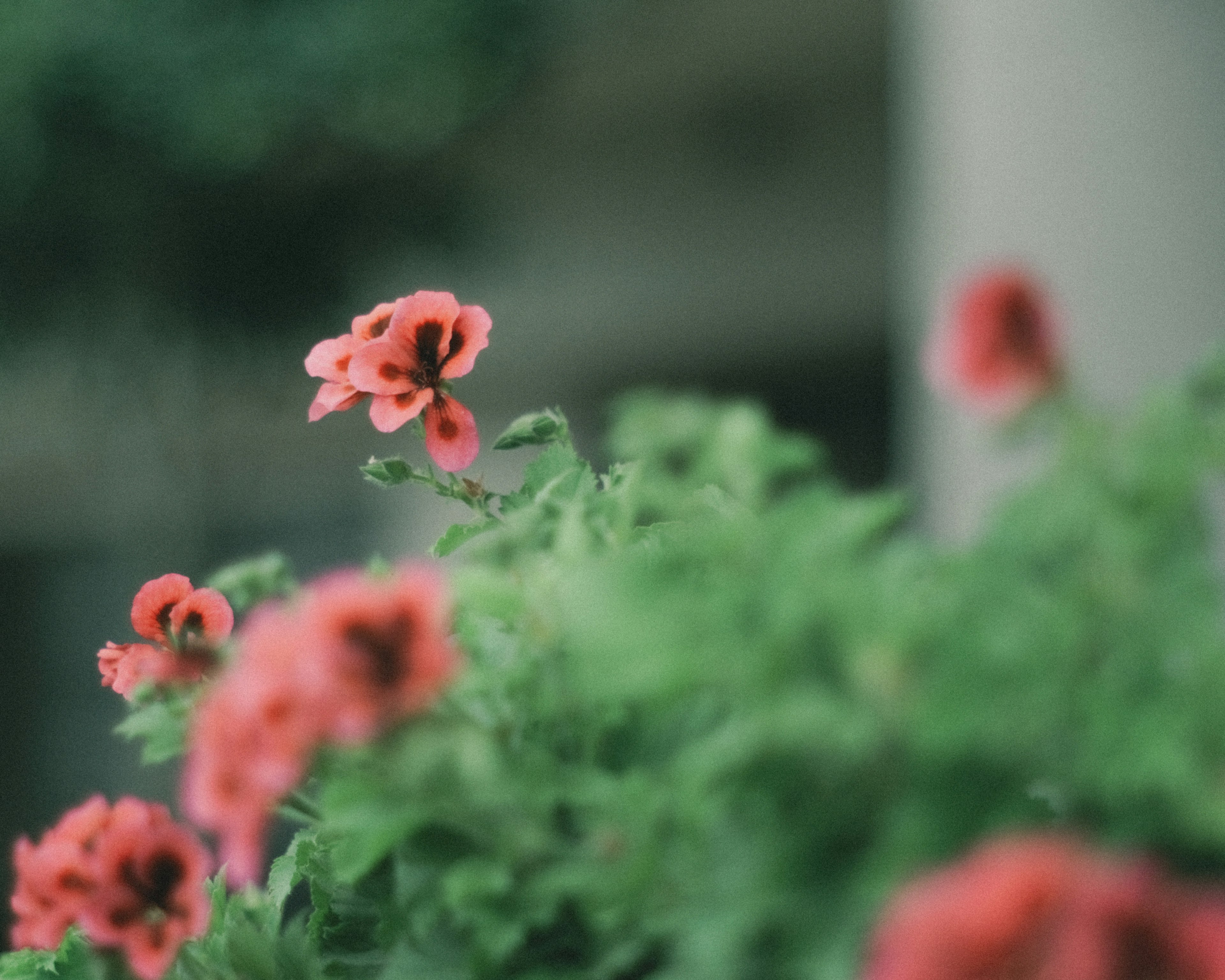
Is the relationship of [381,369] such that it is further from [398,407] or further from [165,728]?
[165,728]

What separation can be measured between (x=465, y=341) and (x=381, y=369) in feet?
0.12

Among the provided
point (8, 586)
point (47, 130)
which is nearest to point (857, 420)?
point (47, 130)

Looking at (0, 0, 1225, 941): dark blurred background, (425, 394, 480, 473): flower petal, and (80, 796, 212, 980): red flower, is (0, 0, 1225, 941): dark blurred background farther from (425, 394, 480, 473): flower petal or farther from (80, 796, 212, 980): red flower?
(80, 796, 212, 980): red flower

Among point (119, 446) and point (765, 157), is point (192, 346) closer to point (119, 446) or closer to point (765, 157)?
point (119, 446)

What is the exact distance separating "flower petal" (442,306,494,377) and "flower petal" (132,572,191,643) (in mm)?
143

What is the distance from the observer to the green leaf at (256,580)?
1.53ft

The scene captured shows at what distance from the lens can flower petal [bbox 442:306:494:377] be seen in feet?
1.71

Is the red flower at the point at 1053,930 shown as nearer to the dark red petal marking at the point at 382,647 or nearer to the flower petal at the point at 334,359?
the dark red petal marking at the point at 382,647

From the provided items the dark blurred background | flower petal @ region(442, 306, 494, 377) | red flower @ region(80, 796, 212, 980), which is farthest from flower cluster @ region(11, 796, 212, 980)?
the dark blurred background

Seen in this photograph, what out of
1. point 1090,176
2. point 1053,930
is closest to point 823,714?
point 1053,930

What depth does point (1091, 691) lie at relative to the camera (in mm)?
268

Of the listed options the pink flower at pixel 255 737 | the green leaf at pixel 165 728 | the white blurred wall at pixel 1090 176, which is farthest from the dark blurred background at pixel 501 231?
the pink flower at pixel 255 737

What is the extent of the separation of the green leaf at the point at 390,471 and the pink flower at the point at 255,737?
0.77ft

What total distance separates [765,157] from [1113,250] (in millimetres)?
2867
